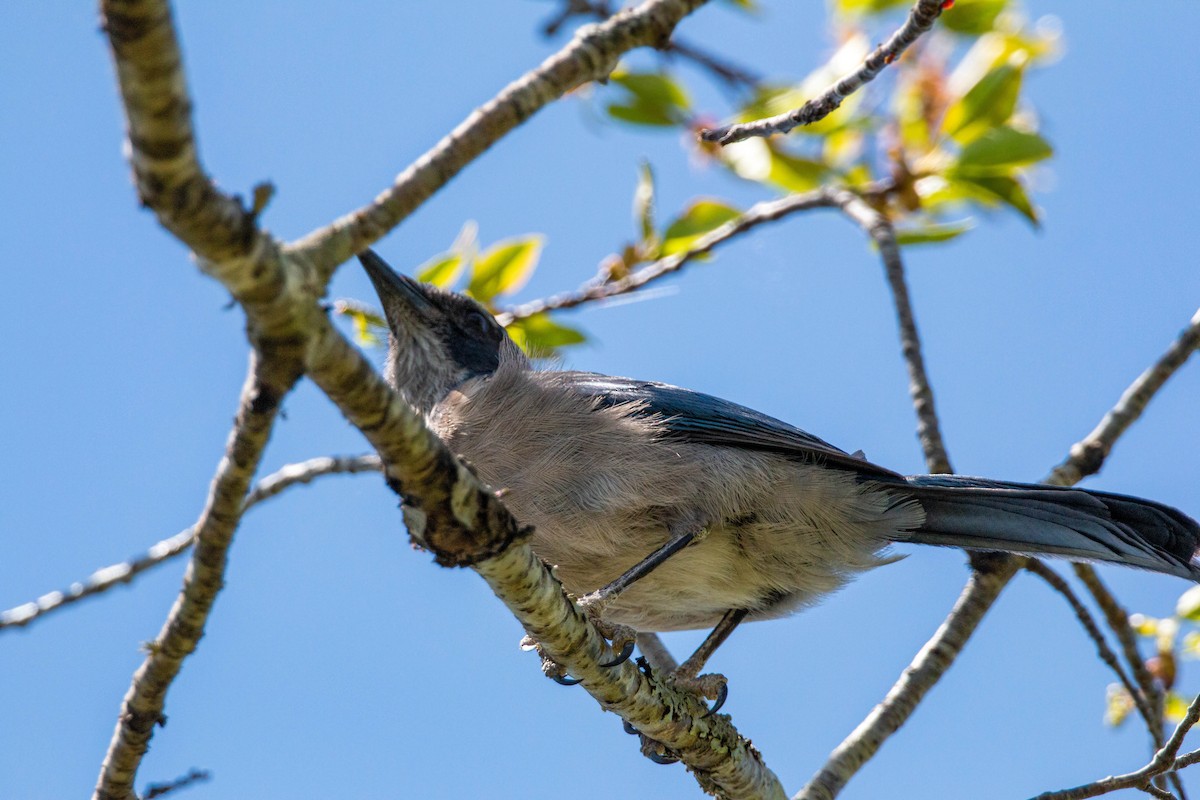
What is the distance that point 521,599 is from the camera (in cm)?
296

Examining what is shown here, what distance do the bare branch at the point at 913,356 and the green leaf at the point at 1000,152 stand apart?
17.7 inches

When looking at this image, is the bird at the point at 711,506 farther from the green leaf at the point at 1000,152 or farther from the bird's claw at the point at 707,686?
the green leaf at the point at 1000,152

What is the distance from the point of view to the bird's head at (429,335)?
5078 mm

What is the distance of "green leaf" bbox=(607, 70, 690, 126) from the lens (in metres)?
5.55

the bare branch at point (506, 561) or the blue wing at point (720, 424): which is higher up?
the blue wing at point (720, 424)

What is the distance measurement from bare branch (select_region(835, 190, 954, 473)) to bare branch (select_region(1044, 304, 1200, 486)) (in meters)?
0.51

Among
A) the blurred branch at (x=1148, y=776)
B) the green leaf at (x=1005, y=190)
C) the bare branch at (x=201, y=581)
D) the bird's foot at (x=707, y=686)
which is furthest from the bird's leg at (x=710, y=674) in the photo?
the green leaf at (x=1005, y=190)

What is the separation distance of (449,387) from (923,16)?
8.92 feet

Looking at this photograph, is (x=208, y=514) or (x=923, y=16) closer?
(x=208, y=514)

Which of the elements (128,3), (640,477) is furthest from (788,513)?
(128,3)

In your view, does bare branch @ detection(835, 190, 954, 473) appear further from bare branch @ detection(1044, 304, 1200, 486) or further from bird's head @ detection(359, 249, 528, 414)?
bird's head @ detection(359, 249, 528, 414)

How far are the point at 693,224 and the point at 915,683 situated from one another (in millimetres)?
2317

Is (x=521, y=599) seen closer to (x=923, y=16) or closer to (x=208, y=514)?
(x=208, y=514)

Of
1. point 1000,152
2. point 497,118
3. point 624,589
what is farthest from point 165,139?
point 1000,152
